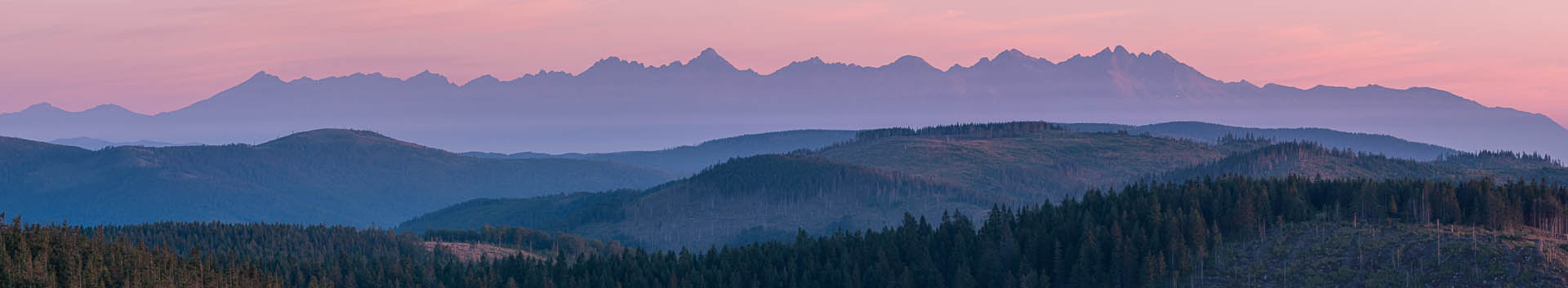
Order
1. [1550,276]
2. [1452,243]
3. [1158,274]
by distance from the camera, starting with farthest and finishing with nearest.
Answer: [1158,274] < [1452,243] < [1550,276]

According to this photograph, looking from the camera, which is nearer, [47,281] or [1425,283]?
[1425,283]

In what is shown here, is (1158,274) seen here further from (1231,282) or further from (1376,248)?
(1376,248)

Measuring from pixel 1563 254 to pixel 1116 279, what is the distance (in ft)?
184

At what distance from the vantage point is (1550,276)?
162625 mm

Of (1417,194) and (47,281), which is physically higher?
(1417,194)

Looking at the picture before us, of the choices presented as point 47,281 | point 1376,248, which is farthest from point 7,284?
point 1376,248

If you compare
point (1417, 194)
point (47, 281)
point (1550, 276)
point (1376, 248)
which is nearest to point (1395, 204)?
point (1417, 194)

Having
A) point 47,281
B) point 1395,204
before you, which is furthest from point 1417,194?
point 47,281

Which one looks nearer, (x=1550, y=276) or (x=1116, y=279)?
(x=1550, y=276)

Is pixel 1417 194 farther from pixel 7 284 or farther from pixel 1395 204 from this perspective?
pixel 7 284

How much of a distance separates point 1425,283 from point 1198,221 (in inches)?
1481

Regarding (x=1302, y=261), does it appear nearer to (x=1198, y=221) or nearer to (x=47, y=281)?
(x=1198, y=221)

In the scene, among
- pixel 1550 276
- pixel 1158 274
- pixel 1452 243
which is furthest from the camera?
pixel 1158 274

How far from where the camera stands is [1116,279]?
649 feet
